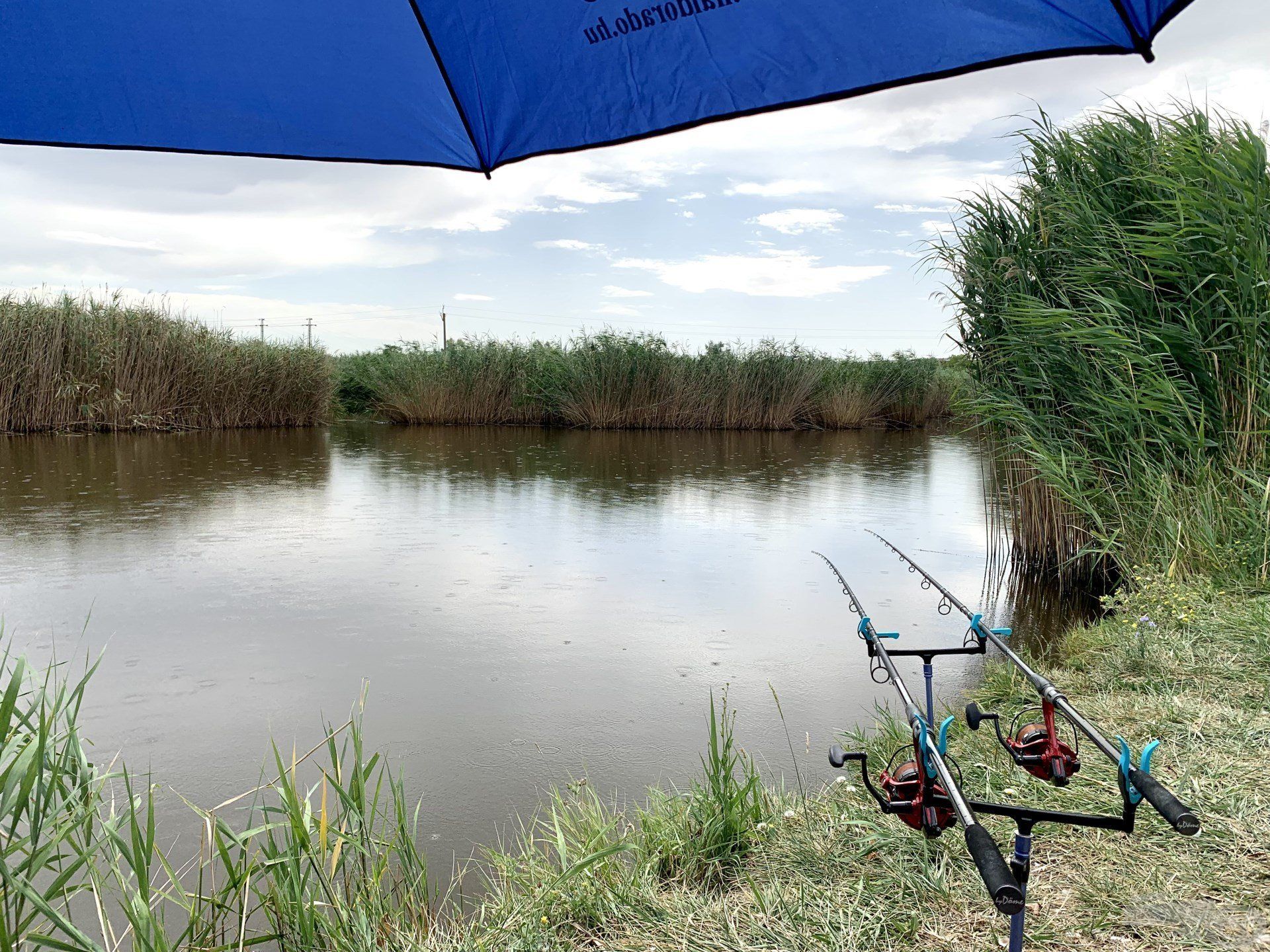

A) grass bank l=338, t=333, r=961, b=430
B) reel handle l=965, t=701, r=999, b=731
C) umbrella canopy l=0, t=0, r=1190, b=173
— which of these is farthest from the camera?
grass bank l=338, t=333, r=961, b=430

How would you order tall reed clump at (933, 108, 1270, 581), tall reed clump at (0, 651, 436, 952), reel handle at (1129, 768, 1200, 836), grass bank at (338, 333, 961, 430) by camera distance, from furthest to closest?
grass bank at (338, 333, 961, 430), tall reed clump at (933, 108, 1270, 581), tall reed clump at (0, 651, 436, 952), reel handle at (1129, 768, 1200, 836)

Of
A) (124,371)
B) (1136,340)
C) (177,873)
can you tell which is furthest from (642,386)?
(177,873)

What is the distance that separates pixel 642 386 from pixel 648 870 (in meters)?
15.8

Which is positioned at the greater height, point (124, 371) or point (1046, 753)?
point (124, 371)

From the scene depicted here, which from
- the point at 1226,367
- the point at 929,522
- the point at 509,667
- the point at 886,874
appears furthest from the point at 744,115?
the point at 929,522

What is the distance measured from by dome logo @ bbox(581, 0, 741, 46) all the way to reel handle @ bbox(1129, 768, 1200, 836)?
1430mm

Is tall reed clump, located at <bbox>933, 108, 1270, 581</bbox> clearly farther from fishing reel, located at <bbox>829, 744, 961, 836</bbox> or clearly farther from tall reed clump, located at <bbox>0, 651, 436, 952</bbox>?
tall reed clump, located at <bbox>0, 651, 436, 952</bbox>

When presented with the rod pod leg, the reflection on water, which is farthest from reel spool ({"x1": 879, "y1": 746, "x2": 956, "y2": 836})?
the reflection on water

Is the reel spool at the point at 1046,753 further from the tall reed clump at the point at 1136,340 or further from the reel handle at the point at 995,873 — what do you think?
the tall reed clump at the point at 1136,340

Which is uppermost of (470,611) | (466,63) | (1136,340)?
(466,63)

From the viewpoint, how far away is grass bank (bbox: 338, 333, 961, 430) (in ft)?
57.4

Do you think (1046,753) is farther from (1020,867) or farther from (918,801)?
(1020,867)

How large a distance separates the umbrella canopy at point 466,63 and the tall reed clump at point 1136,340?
10.8 feet

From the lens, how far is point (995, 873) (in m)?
1.04
